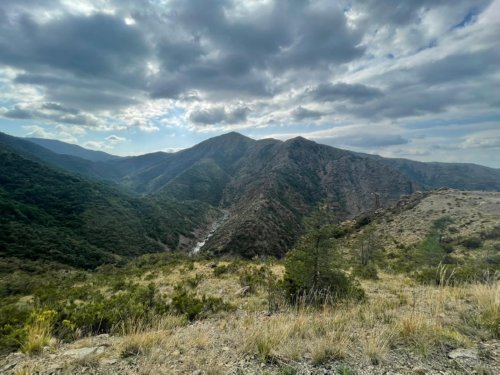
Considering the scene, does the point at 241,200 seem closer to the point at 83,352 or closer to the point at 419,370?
the point at 83,352

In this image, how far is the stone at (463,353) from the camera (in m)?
3.66

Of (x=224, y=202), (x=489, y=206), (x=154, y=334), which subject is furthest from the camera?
(x=224, y=202)

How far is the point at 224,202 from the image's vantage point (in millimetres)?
156125

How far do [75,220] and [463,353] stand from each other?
83.0 meters

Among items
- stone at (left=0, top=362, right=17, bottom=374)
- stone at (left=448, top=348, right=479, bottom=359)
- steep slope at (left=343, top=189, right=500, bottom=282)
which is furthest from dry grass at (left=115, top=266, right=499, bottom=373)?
steep slope at (left=343, top=189, right=500, bottom=282)

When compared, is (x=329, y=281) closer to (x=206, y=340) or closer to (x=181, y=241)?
(x=206, y=340)

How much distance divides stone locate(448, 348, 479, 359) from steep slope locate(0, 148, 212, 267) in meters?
54.7

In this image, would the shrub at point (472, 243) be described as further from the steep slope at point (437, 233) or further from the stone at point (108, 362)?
the stone at point (108, 362)

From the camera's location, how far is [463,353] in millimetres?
3740

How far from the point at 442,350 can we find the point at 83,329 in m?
7.33

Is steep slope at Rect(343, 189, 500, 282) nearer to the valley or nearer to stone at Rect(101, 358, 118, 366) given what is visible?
the valley

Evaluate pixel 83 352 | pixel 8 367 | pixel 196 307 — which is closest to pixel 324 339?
pixel 83 352

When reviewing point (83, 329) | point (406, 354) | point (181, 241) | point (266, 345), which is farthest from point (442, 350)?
point (181, 241)

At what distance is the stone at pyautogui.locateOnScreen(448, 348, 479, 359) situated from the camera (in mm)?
3656
